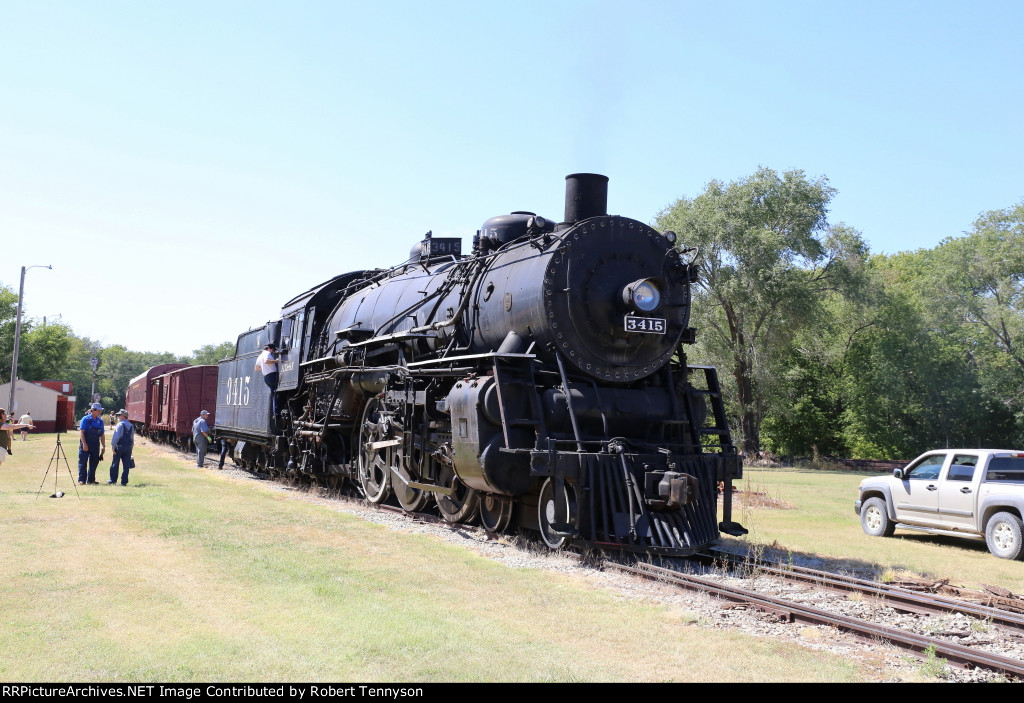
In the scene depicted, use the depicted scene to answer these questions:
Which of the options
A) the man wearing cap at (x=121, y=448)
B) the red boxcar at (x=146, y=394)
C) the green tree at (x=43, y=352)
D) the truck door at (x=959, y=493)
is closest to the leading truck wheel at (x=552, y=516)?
the truck door at (x=959, y=493)

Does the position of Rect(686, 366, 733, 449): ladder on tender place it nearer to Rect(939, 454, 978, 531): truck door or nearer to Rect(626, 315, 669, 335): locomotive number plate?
Rect(626, 315, 669, 335): locomotive number plate

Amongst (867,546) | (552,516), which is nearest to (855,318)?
(867,546)

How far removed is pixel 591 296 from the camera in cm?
971

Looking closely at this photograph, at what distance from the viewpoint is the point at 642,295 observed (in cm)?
974

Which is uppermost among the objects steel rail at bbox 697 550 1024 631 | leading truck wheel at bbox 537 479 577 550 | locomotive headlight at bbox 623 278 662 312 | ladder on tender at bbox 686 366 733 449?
locomotive headlight at bbox 623 278 662 312

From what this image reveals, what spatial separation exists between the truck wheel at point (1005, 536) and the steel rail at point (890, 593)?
378 centimetres

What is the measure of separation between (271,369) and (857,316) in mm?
29924

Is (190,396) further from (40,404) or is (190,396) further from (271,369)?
(40,404)

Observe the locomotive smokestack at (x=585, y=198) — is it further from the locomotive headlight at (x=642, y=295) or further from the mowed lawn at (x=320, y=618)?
the mowed lawn at (x=320, y=618)

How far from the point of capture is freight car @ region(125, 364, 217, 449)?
30.1 meters

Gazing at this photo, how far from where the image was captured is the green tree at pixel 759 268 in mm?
33312

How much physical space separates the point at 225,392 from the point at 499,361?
1516 cm

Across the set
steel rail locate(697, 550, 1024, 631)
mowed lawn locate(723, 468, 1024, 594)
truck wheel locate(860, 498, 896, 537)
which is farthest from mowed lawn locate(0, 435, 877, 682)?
truck wheel locate(860, 498, 896, 537)

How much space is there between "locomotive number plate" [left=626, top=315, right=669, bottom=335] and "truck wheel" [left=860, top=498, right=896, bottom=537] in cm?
553
